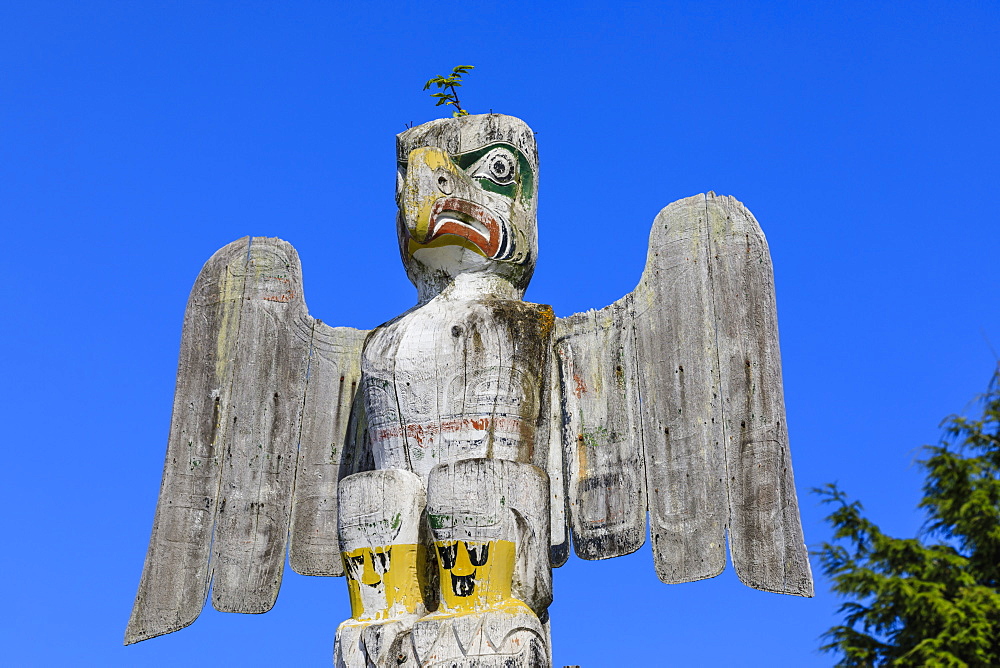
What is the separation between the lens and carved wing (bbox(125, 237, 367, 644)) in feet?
27.1

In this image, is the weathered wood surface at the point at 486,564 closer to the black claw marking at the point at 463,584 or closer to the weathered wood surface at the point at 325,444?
the black claw marking at the point at 463,584

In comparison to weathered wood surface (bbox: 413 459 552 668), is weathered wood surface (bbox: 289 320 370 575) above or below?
above

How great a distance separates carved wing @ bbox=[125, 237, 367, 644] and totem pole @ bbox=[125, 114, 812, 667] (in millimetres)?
14

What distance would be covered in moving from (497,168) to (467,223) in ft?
1.38

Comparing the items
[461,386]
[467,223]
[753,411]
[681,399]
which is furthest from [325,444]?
[753,411]

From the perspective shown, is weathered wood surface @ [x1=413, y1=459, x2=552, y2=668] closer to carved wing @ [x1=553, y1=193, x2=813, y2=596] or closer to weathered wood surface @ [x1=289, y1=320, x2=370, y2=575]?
carved wing @ [x1=553, y1=193, x2=813, y2=596]

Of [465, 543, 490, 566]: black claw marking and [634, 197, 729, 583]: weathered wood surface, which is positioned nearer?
[465, 543, 490, 566]: black claw marking

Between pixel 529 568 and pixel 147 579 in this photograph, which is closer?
pixel 529 568

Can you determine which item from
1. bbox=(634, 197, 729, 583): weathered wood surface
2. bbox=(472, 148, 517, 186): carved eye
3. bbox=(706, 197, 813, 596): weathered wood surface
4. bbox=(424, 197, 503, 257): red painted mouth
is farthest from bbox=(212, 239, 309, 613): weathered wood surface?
bbox=(706, 197, 813, 596): weathered wood surface

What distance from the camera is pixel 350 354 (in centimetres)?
860

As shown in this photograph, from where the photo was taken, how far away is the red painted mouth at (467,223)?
7.90 metres

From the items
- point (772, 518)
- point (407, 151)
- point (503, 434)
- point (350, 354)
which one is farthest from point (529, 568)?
point (407, 151)

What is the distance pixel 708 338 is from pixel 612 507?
110cm

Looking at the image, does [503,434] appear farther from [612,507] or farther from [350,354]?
[350,354]
